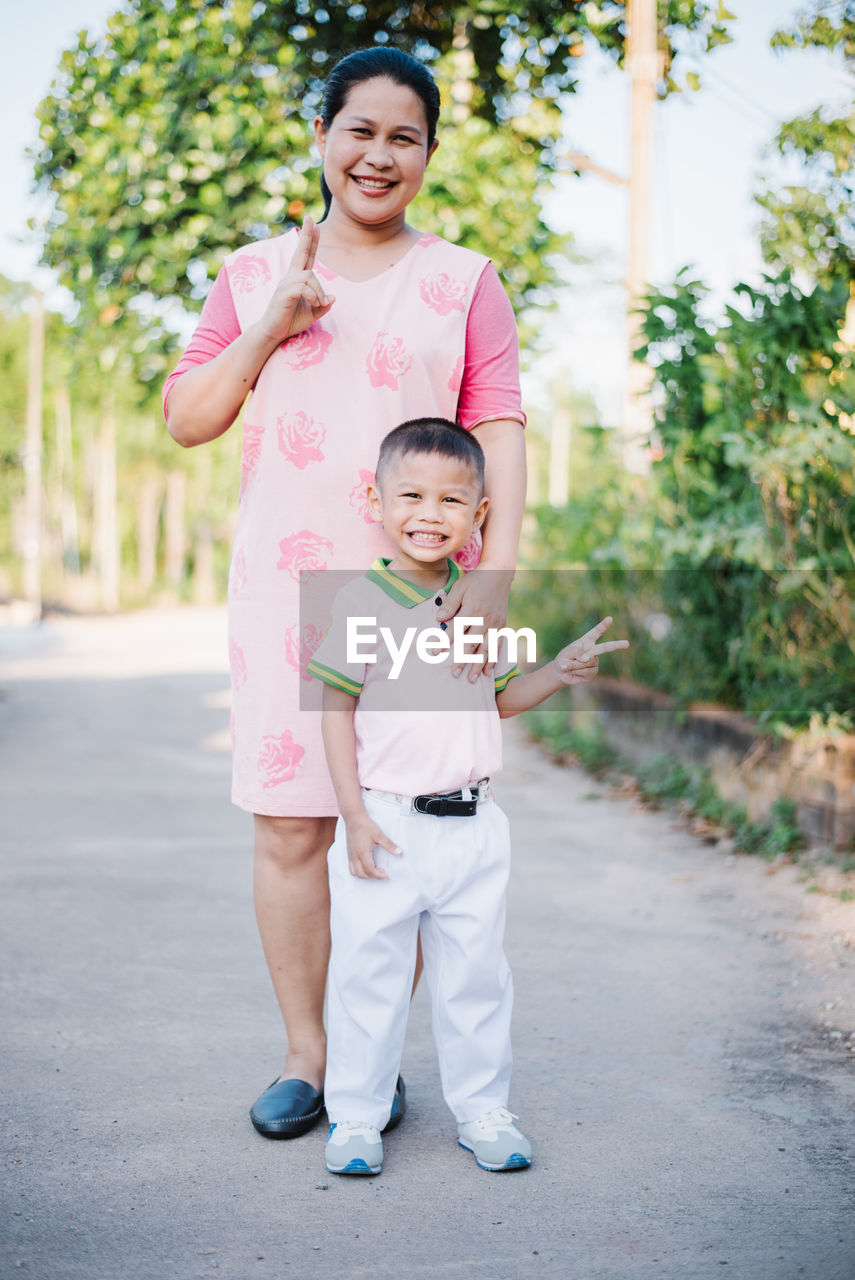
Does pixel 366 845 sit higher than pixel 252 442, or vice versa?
pixel 252 442

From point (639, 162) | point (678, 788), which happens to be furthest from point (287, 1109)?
point (639, 162)

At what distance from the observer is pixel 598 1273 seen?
6.61ft

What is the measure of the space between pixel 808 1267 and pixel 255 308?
200cm

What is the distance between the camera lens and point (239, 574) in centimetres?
258

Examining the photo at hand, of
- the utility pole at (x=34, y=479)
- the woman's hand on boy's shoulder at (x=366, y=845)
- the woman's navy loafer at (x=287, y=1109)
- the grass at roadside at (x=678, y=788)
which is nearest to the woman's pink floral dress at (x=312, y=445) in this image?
the woman's hand on boy's shoulder at (x=366, y=845)

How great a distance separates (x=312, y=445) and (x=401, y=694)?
0.54 m

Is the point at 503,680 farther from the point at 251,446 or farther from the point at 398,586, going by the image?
the point at 251,446

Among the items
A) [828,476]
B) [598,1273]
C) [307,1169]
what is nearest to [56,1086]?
[307,1169]

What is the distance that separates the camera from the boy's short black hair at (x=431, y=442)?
232cm

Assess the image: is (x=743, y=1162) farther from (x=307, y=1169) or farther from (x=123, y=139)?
(x=123, y=139)

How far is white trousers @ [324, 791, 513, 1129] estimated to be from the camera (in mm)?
2357

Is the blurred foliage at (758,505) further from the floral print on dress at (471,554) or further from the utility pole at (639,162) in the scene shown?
the floral print on dress at (471,554)

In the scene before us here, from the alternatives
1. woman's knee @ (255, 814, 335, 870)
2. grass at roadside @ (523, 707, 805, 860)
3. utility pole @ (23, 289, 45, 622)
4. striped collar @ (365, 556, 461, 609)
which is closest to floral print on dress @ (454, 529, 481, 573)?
striped collar @ (365, 556, 461, 609)

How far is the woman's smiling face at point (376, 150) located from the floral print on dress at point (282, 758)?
1.06m
